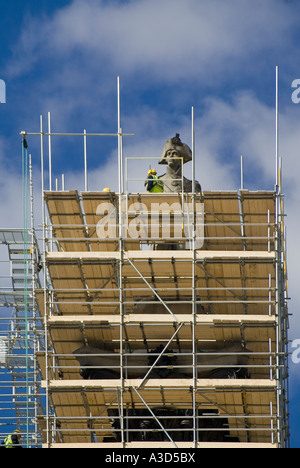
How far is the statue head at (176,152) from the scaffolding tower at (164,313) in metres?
2.72

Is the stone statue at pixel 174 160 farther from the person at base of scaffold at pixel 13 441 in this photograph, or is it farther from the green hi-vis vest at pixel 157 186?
the person at base of scaffold at pixel 13 441

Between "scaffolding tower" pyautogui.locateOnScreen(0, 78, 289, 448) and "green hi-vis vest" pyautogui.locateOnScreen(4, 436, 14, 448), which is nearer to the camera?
"scaffolding tower" pyautogui.locateOnScreen(0, 78, 289, 448)

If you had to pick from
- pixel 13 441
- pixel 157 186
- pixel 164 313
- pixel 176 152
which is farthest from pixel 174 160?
pixel 13 441

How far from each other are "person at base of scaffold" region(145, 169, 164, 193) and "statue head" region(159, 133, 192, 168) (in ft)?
2.51

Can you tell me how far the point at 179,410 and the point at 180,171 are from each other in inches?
320

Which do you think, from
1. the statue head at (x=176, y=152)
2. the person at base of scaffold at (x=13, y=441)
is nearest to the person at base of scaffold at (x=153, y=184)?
the statue head at (x=176, y=152)

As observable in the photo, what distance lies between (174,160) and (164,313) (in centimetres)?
541

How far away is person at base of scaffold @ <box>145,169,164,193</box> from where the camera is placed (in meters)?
66.6

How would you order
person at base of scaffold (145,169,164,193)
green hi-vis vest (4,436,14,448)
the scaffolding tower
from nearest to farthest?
the scaffolding tower, green hi-vis vest (4,436,14,448), person at base of scaffold (145,169,164,193)

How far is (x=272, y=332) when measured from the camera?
64250 mm

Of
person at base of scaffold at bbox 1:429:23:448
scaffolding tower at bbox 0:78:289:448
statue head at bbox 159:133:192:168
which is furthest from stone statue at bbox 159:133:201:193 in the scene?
person at base of scaffold at bbox 1:429:23:448

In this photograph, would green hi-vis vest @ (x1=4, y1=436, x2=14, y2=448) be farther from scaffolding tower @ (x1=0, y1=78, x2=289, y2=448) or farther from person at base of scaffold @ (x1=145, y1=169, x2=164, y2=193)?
person at base of scaffold @ (x1=145, y1=169, x2=164, y2=193)

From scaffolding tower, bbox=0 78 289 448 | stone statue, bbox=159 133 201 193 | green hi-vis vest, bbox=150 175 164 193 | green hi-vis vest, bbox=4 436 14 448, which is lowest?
green hi-vis vest, bbox=4 436 14 448

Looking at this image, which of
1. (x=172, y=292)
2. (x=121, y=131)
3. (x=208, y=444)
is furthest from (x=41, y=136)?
(x=208, y=444)
